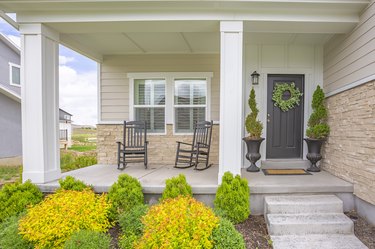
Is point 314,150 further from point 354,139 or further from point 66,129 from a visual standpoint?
point 66,129

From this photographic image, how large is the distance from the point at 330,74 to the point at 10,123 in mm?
10802

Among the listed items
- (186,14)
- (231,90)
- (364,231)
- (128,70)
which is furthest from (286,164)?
(128,70)

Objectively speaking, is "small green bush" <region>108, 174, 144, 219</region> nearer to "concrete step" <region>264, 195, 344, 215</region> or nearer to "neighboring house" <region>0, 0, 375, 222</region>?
"neighboring house" <region>0, 0, 375, 222</region>

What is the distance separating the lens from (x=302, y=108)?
176 inches

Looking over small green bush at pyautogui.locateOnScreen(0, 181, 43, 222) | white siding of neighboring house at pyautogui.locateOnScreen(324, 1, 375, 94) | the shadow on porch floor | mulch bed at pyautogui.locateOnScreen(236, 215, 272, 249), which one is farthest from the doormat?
small green bush at pyautogui.locateOnScreen(0, 181, 43, 222)

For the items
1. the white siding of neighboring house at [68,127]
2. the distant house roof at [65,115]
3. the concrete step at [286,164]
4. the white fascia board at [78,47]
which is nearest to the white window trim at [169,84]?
the white fascia board at [78,47]

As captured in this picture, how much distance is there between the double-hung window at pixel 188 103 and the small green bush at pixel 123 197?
2.44m

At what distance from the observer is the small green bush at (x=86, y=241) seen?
216 cm

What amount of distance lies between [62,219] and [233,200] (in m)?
1.98

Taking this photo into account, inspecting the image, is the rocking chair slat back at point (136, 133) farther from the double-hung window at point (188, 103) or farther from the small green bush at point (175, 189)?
the small green bush at point (175, 189)

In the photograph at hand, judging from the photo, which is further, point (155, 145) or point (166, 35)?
point (155, 145)

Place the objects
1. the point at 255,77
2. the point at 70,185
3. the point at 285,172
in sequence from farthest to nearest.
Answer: the point at 255,77 < the point at 285,172 < the point at 70,185

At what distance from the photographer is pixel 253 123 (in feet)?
13.2

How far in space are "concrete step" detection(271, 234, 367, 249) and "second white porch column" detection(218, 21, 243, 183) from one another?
100 cm
